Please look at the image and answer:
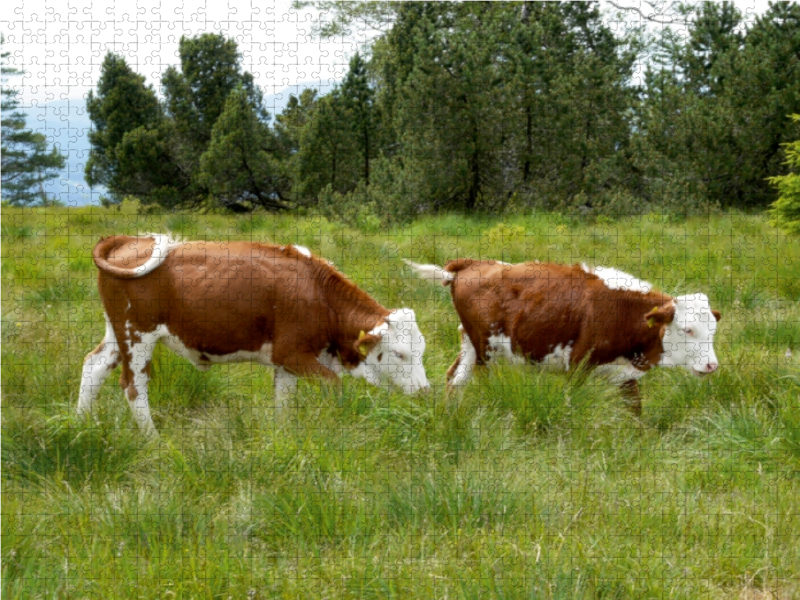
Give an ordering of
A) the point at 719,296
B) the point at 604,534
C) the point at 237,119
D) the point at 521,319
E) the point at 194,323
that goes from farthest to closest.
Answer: the point at 237,119 → the point at 719,296 → the point at 521,319 → the point at 194,323 → the point at 604,534

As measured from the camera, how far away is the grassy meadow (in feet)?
11.7

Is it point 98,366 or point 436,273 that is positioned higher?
point 436,273

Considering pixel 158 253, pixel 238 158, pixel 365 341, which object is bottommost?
pixel 238 158

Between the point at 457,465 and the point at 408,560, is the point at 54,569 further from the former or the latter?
the point at 457,465

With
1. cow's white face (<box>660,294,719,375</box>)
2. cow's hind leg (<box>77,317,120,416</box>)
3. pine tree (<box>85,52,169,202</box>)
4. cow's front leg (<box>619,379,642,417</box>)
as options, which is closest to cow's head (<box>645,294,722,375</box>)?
cow's white face (<box>660,294,719,375</box>)

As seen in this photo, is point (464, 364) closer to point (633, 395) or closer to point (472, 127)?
point (633, 395)

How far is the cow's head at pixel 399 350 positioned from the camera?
5695 mm

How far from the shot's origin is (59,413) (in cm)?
530

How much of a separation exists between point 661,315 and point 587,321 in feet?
1.68

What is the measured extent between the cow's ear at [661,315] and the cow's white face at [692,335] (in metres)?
0.04

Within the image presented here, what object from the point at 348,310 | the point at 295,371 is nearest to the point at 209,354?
the point at 295,371

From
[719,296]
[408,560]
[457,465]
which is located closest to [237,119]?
[719,296]

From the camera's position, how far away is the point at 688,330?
5.93 m

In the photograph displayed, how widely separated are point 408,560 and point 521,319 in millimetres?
2819
